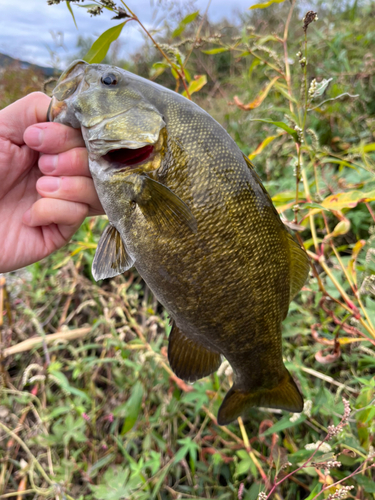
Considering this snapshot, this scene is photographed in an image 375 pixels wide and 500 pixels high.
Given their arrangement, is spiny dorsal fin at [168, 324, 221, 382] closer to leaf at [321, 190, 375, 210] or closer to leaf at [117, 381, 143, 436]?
leaf at [117, 381, 143, 436]

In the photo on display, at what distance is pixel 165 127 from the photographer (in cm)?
106

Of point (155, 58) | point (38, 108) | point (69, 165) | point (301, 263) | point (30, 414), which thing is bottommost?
point (30, 414)

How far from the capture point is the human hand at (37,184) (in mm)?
1237

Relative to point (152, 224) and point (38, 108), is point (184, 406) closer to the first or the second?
point (152, 224)

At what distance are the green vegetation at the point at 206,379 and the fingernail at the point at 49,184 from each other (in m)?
0.51

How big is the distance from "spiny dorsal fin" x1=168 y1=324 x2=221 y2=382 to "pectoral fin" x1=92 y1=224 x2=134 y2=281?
31 cm

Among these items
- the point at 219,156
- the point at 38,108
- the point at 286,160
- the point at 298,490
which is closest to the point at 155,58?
the point at 286,160

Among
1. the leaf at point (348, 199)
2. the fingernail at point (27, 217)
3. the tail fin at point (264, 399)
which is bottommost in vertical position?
the tail fin at point (264, 399)

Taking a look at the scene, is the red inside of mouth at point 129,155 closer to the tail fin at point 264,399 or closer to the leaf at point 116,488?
the tail fin at point 264,399

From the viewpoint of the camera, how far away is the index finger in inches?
52.0

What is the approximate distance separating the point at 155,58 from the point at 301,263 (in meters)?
6.87

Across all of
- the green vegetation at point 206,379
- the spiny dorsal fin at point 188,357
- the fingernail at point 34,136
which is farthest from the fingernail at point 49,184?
the spiny dorsal fin at point 188,357

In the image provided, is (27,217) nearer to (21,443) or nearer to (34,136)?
(34,136)

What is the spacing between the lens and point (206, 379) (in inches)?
69.7
